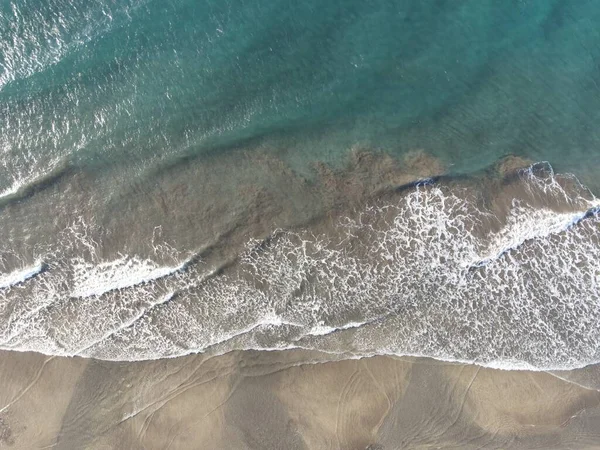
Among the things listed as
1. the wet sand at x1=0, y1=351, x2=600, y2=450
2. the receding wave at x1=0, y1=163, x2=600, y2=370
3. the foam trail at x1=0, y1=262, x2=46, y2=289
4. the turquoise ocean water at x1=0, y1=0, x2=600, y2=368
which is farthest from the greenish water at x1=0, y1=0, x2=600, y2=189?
the wet sand at x1=0, y1=351, x2=600, y2=450

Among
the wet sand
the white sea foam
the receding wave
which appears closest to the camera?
the wet sand

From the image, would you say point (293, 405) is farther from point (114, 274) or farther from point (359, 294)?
point (114, 274)

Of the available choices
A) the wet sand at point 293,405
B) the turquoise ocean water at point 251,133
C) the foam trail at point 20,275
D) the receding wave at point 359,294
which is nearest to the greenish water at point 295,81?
the turquoise ocean water at point 251,133

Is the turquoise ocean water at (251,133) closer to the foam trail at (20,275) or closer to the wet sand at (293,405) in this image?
the foam trail at (20,275)

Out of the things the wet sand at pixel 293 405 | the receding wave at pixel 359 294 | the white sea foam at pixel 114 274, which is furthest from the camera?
the white sea foam at pixel 114 274

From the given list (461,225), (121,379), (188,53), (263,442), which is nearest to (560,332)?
(461,225)

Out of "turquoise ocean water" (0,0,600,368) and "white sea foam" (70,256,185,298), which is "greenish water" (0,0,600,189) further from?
"white sea foam" (70,256,185,298)
